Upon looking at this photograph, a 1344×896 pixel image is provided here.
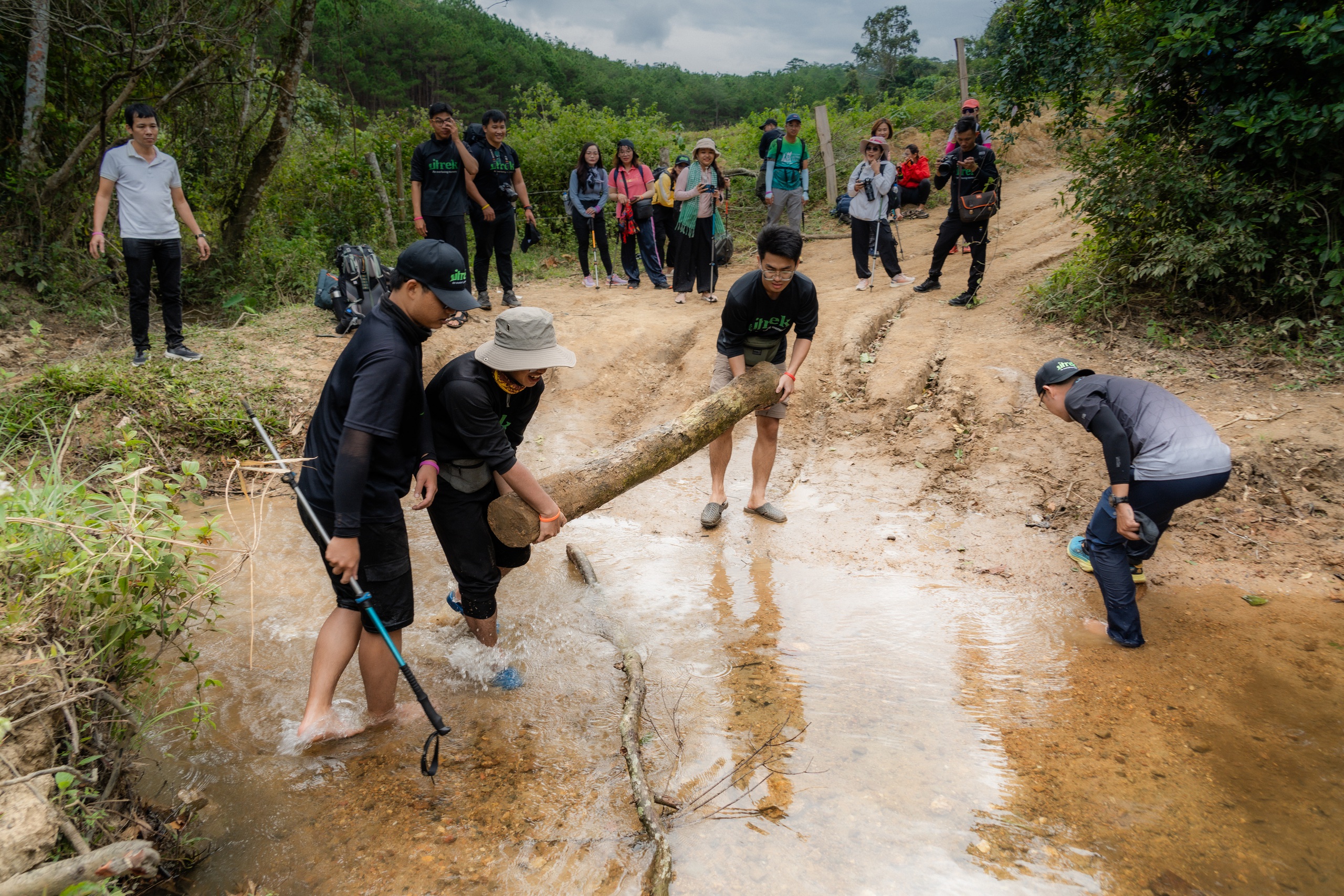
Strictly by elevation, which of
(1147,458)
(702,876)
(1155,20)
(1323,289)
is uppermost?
(1155,20)

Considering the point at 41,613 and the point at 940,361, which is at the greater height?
the point at 940,361

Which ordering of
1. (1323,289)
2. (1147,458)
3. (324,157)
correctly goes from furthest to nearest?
(324,157), (1323,289), (1147,458)

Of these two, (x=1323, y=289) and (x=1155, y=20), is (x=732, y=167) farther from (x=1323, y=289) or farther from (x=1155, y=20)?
(x=1323, y=289)

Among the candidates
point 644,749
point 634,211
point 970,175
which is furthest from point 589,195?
point 644,749

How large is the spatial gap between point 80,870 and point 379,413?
4.43 feet

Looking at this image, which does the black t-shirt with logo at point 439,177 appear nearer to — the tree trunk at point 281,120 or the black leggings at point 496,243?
the black leggings at point 496,243

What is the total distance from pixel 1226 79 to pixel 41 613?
7.31 metres

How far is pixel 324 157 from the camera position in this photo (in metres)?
11.6

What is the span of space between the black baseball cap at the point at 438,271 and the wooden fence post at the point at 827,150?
1181 centimetres

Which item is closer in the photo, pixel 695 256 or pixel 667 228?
pixel 695 256

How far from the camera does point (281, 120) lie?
8008 millimetres

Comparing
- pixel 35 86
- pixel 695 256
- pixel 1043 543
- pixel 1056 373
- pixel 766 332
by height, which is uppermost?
pixel 35 86

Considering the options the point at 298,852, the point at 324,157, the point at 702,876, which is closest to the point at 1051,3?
the point at 702,876

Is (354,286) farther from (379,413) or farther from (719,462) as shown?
(379,413)
